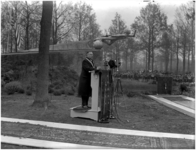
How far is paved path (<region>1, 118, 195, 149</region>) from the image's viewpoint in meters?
4.72

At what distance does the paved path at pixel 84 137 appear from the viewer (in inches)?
186

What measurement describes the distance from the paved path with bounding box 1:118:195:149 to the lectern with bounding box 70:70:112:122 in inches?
31.9

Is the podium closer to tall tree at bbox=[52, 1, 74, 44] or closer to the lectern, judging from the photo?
the lectern

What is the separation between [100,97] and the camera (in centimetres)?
708

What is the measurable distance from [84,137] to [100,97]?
199 cm

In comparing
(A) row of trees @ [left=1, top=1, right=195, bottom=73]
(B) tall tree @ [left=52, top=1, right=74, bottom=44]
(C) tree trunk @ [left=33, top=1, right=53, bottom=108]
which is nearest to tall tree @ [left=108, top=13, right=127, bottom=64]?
(A) row of trees @ [left=1, top=1, right=195, bottom=73]

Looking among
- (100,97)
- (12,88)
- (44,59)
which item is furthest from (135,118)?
(12,88)

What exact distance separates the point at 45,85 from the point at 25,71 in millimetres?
7743

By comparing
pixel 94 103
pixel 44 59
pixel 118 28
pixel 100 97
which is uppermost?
pixel 118 28

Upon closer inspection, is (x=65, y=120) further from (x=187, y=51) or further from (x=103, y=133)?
(x=187, y=51)

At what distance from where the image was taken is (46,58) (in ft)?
30.6

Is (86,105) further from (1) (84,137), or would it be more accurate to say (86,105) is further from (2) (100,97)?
(1) (84,137)

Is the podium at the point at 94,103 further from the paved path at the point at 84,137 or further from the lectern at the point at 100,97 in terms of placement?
the paved path at the point at 84,137

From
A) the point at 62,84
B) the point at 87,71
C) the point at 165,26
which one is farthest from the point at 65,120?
the point at 165,26
